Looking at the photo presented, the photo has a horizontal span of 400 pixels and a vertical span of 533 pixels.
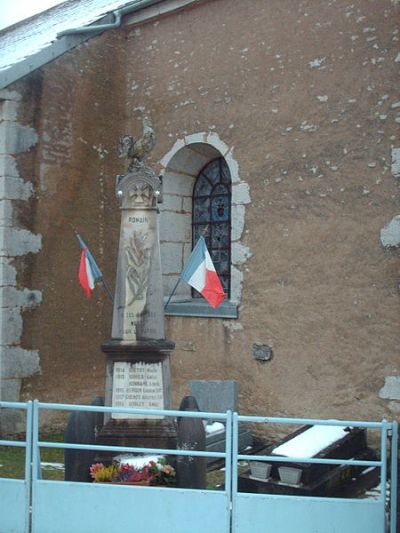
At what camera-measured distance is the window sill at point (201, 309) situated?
314 inches

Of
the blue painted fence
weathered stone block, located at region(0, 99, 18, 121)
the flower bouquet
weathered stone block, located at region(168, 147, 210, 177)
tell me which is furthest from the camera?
weathered stone block, located at region(168, 147, 210, 177)

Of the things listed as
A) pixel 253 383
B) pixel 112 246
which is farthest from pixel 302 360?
pixel 112 246

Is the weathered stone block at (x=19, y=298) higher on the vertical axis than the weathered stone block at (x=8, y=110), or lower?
lower

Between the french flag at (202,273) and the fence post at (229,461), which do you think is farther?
the french flag at (202,273)

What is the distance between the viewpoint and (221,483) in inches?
234

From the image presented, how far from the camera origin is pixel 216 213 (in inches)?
348

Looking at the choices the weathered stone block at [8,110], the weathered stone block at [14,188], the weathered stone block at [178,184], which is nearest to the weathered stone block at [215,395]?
the weathered stone block at [178,184]

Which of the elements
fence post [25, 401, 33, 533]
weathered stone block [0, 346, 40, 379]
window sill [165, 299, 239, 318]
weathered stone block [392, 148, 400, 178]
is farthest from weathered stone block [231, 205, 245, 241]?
fence post [25, 401, 33, 533]

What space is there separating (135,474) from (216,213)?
4664mm

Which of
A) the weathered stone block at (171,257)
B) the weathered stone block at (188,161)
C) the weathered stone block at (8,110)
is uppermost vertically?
the weathered stone block at (8,110)

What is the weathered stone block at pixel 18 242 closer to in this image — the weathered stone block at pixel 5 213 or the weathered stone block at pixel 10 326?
the weathered stone block at pixel 5 213

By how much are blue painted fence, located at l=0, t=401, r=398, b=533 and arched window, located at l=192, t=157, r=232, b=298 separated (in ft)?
13.9

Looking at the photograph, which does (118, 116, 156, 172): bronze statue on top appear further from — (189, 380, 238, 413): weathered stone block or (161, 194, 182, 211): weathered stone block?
(189, 380, 238, 413): weathered stone block

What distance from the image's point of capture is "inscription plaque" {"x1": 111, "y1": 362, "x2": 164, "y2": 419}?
216 inches
